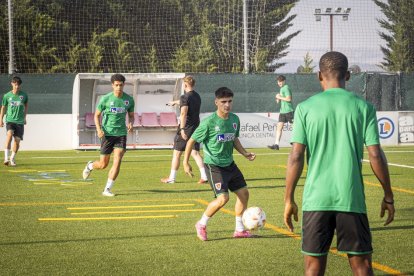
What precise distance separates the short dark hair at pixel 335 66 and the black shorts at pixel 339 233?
3.16 feet

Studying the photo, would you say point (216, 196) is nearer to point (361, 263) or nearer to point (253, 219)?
point (253, 219)

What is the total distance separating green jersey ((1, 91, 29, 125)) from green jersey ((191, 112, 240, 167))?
1131 centimetres

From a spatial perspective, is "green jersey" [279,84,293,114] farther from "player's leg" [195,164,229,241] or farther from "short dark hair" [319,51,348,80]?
"short dark hair" [319,51,348,80]

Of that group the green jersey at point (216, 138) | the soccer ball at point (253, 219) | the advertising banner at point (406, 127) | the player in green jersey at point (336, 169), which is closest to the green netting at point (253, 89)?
the advertising banner at point (406, 127)

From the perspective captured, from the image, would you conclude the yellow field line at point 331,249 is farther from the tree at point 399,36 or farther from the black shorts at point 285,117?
the tree at point 399,36

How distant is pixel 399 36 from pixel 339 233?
47.2m

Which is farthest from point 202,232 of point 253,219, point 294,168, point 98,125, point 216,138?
point 98,125

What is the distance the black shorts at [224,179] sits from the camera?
9891mm

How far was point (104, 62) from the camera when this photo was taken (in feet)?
167

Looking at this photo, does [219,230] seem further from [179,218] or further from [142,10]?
[142,10]

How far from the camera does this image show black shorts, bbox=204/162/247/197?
9.89 meters

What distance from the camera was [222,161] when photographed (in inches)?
399

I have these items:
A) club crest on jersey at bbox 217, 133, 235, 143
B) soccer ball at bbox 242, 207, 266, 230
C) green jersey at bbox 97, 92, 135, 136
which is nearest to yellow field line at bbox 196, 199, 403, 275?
soccer ball at bbox 242, 207, 266, 230

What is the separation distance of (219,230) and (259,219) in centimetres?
87
